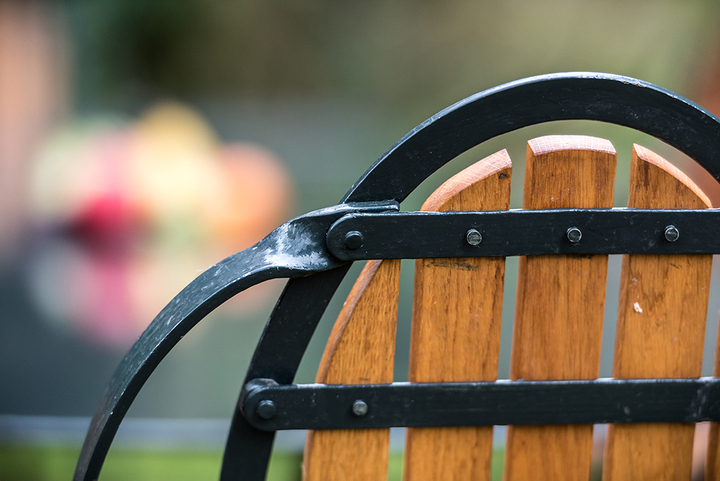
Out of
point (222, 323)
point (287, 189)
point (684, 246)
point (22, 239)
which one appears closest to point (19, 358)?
point (22, 239)

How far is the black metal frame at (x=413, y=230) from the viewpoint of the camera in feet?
2.62

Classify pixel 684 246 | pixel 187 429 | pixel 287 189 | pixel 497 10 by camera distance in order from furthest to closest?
pixel 187 429
pixel 287 189
pixel 497 10
pixel 684 246

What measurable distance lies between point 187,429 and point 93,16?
4.49 ft

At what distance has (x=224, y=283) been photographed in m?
0.79

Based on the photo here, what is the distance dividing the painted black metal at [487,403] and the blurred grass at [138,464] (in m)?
1.32

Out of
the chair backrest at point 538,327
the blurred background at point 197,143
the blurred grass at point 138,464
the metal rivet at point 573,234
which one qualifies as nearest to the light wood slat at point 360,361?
the chair backrest at point 538,327

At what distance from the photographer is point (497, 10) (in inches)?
69.6

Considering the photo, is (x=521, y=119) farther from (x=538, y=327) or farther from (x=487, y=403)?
(x=487, y=403)

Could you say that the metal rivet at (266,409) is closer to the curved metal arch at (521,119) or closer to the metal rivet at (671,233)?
the curved metal arch at (521,119)

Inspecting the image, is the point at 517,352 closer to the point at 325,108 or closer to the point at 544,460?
the point at 544,460

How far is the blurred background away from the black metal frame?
103 cm

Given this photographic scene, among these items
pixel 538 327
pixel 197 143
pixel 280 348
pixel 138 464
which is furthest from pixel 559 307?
pixel 138 464

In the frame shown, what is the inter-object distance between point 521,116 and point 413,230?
208 millimetres

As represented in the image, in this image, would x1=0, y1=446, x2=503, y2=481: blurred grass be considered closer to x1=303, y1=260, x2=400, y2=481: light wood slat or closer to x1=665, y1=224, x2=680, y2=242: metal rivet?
x1=303, y1=260, x2=400, y2=481: light wood slat
